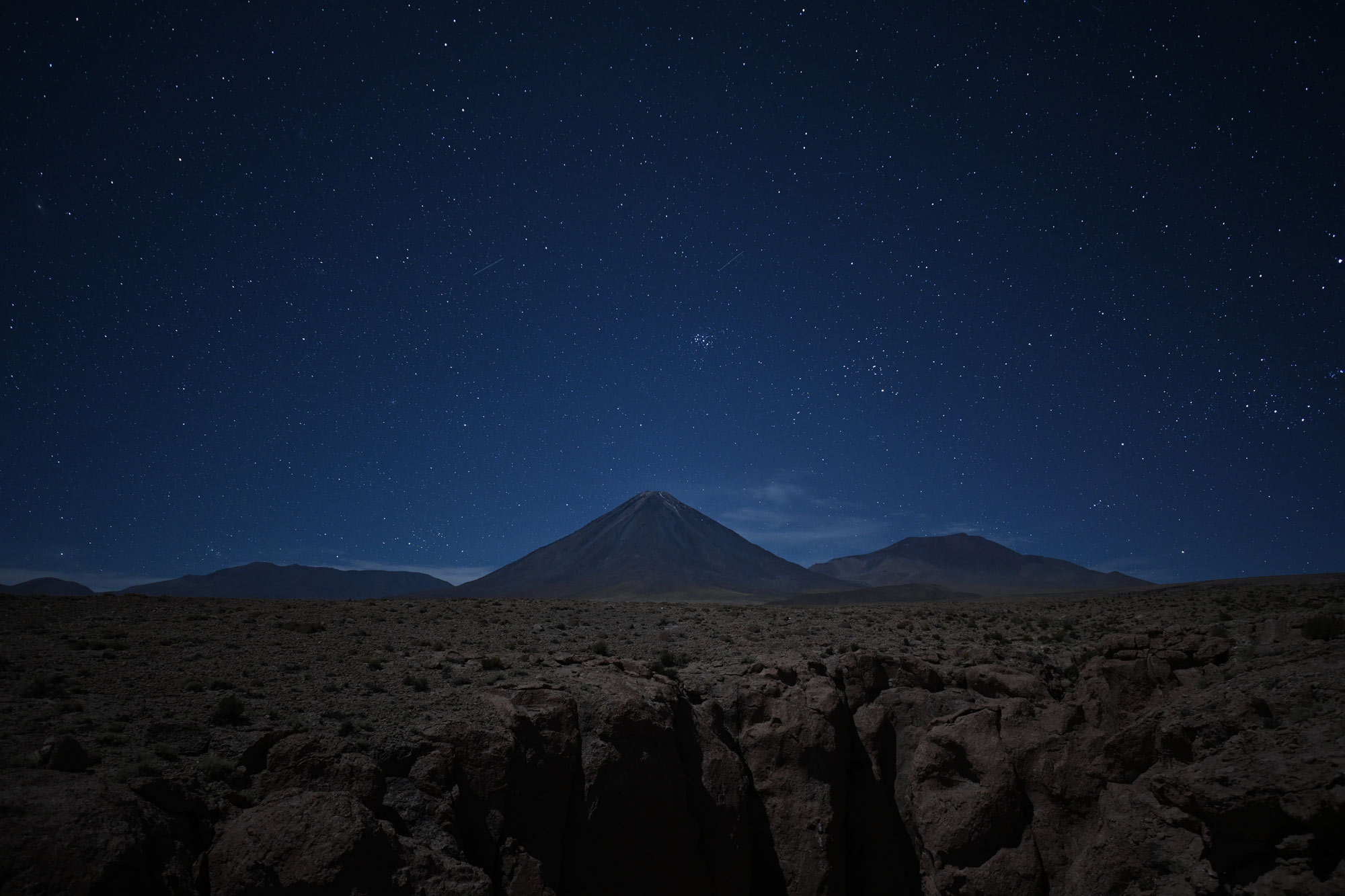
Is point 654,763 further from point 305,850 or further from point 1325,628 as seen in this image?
point 1325,628

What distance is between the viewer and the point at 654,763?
11648 mm

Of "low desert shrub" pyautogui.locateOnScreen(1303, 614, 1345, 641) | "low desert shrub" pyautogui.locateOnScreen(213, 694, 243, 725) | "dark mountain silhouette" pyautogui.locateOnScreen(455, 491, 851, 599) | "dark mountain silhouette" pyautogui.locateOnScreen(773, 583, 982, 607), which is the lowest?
"dark mountain silhouette" pyautogui.locateOnScreen(773, 583, 982, 607)

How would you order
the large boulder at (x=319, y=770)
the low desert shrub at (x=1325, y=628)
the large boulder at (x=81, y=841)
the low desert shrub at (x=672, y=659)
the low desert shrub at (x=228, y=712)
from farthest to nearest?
the low desert shrub at (x=672, y=659) < the low desert shrub at (x=1325, y=628) < the low desert shrub at (x=228, y=712) < the large boulder at (x=319, y=770) < the large boulder at (x=81, y=841)

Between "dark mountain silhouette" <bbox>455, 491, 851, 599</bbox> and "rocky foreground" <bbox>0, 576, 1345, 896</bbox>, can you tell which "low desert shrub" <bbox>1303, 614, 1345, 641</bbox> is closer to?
"rocky foreground" <bbox>0, 576, 1345, 896</bbox>

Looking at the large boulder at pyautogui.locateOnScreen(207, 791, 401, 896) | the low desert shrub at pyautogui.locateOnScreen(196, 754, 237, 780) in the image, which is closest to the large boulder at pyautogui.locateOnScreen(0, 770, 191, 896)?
the large boulder at pyautogui.locateOnScreen(207, 791, 401, 896)

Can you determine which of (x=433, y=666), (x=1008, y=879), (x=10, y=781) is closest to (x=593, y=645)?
(x=433, y=666)

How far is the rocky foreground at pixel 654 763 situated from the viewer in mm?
6902

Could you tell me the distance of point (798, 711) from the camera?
1401cm

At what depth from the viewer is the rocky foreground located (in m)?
6.90

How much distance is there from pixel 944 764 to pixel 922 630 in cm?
1198

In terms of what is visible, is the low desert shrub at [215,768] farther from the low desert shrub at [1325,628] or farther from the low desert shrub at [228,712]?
the low desert shrub at [1325,628]

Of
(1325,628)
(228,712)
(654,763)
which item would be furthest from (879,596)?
(228,712)

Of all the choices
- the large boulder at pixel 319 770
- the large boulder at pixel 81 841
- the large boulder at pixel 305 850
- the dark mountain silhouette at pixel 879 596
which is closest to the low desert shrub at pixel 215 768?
the large boulder at pixel 319 770

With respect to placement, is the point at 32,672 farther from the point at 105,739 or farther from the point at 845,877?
the point at 845,877
